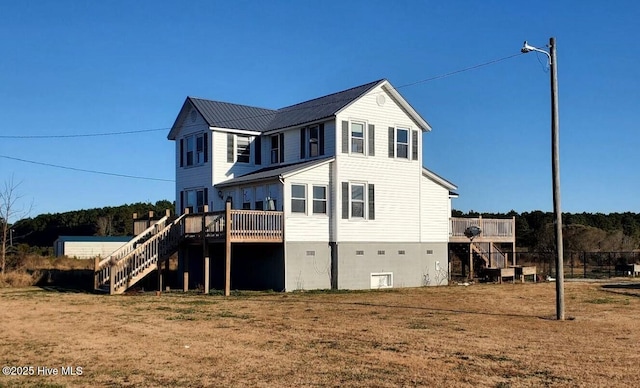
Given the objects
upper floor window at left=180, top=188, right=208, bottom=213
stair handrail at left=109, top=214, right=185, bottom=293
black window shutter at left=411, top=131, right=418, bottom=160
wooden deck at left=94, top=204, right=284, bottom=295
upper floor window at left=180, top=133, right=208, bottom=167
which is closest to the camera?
stair handrail at left=109, top=214, right=185, bottom=293

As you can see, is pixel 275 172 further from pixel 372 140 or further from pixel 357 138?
pixel 372 140

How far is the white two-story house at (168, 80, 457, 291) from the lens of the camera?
1196 inches

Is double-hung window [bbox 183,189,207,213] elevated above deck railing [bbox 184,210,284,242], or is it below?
above

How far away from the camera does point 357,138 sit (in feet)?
104

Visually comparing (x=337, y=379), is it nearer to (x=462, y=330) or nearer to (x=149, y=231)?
(x=462, y=330)

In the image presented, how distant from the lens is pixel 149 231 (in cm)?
3027

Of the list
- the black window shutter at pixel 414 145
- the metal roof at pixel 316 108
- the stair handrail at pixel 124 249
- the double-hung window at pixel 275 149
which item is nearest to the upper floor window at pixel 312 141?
the metal roof at pixel 316 108

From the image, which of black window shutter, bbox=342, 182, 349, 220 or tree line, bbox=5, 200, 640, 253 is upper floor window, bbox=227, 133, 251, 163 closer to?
black window shutter, bbox=342, 182, 349, 220

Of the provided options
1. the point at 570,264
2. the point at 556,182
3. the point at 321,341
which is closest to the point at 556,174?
the point at 556,182

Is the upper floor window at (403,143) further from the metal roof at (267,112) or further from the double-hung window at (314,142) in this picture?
the double-hung window at (314,142)

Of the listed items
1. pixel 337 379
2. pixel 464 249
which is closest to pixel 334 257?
pixel 464 249

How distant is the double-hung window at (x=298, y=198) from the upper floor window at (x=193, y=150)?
6.37 m

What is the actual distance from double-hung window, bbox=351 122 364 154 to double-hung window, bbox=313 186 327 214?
2.38 metres

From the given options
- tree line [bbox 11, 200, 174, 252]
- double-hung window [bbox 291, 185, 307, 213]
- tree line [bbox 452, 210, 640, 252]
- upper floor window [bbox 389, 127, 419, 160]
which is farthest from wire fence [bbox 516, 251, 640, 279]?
tree line [bbox 11, 200, 174, 252]
